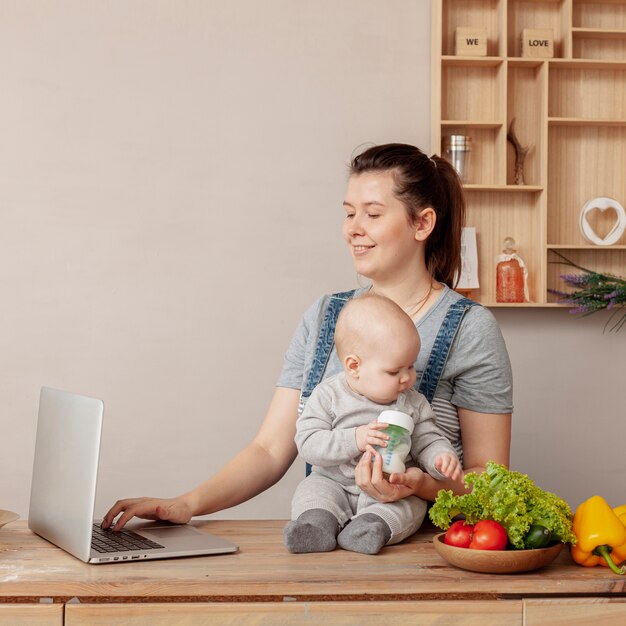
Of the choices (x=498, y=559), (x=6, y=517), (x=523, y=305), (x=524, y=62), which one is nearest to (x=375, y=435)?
(x=498, y=559)

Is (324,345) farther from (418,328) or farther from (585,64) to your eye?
(585,64)

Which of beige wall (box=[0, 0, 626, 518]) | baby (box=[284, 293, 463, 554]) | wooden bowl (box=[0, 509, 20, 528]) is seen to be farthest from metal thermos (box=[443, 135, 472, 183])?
wooden bowl (box=[0, 509, 20, 528])

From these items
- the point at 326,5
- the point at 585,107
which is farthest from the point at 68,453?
the point at 585,107

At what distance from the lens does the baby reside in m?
1.46

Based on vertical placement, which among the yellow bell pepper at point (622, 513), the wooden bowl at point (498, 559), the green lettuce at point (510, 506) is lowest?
the wooden bowl at point (498, 559)

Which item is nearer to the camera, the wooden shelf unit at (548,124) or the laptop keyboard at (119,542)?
the laptop keyboard at (119,542)

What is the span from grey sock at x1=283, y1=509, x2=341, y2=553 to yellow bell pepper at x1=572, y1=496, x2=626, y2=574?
1.29ft

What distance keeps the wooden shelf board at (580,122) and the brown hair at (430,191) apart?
1256mm

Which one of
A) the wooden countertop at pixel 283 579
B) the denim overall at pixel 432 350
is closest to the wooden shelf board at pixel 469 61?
the denim overall at pixel 432 350

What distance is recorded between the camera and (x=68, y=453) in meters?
1.42

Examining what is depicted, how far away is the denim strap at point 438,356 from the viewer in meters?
1.83

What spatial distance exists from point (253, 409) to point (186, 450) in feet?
0.96

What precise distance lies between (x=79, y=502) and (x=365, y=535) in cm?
46

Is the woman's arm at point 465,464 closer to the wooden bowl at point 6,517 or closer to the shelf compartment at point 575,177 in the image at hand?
the wooden bowl at point 6,517
